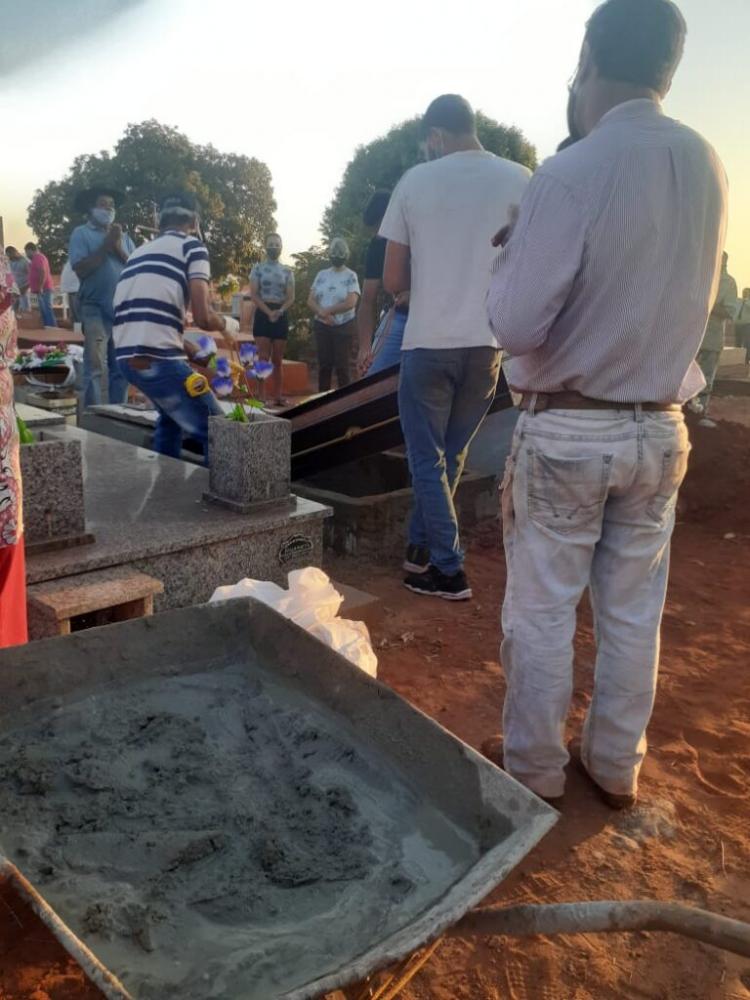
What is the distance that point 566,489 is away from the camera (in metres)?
2.37

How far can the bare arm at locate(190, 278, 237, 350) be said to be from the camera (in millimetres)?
4621

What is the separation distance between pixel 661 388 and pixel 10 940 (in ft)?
7.59

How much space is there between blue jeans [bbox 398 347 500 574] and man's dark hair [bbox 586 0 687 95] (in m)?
1.86

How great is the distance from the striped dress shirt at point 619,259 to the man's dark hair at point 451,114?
1.92m

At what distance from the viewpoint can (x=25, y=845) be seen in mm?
1461

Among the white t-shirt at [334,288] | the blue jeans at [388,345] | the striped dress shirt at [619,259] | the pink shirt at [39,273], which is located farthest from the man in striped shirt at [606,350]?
the pink shirt at [39,273]

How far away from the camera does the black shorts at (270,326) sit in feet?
35.3

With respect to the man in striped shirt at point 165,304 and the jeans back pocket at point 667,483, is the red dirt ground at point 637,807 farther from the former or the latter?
the man in striped shirt at point 165,304

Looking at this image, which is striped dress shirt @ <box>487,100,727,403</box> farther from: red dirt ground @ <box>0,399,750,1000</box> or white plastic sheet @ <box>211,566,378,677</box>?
red dirt ground @ <box>0,399,750,1000</box>

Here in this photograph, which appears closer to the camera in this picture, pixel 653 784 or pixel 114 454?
pixel 653 784

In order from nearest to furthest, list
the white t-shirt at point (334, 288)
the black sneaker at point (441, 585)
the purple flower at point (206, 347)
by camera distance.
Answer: the purple flower at point (206, 347)
the black sneaker at point (441, 585)
the white t-shirt at point (334, 288)

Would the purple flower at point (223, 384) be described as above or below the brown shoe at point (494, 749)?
above

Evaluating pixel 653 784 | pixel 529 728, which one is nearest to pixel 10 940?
pixel 529 728

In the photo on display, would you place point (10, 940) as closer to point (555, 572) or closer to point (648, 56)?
point (555, 572)
